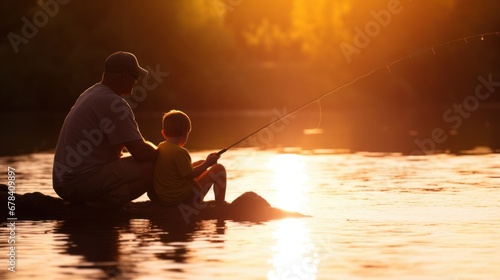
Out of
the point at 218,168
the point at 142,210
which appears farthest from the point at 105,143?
the point at 218,168

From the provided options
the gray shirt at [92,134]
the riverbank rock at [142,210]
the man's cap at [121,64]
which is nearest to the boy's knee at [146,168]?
the gray shirt at [92,134]

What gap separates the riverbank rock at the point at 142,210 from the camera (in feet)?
38.2

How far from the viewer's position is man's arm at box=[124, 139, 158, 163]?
36.7 feet

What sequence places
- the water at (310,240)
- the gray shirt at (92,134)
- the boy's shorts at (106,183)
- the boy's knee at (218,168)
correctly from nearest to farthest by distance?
the water at (310,240)
the gray shirt at (92,134)
the boy's shorts at (106,183)
the boy's knee at (218,168)

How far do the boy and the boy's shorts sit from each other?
26 centimetres

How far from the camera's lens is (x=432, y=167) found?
19562 millimetres

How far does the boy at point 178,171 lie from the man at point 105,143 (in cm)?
15

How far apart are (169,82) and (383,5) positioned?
474 inches

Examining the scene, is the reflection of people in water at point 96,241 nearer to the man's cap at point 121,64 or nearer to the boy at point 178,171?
the boy at point 178,171

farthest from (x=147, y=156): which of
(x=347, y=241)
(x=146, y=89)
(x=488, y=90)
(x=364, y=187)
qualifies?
(x=488, y=90)

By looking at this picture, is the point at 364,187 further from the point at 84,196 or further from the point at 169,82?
the point at 169,82

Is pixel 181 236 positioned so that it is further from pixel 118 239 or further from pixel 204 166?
pixel 204 166

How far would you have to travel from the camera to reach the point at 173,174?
11.5 metres

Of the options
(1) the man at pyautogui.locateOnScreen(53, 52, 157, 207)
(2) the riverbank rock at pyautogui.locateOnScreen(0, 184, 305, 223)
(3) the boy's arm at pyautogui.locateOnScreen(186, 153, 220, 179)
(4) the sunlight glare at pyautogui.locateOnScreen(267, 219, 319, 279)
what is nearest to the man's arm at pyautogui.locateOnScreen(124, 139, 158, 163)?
(1) the man at pyautogui.locateOnScreen(53, 52, 157, 207)
